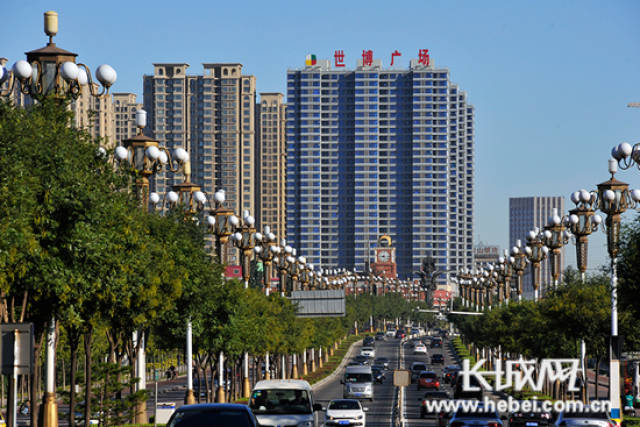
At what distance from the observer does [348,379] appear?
6944 centimetres

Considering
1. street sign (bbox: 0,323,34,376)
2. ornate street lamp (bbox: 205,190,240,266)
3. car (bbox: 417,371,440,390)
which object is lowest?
car (bbox: 417,371,440,390)

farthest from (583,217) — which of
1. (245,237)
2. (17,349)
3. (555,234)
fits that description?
(17,349)

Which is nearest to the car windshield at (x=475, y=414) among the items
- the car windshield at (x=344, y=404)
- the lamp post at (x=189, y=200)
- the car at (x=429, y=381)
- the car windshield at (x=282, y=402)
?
the car windshield at (x=282, y=402)

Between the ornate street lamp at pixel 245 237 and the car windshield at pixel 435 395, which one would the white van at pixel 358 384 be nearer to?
the ornate street lamp at pixel 245 237

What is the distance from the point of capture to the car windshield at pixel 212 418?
19.4 meters

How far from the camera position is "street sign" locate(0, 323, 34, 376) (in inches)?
694

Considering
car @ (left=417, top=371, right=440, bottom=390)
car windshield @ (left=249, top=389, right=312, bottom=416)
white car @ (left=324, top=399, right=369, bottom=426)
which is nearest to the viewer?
car windshield @ (left=249, top=389, right=312, bottom=416)

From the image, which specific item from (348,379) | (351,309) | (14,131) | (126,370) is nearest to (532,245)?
(348,379)

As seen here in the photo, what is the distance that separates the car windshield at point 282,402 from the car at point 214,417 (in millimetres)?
10550

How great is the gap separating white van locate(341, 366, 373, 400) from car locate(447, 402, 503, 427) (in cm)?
3690

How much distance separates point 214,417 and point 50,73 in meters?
13.2

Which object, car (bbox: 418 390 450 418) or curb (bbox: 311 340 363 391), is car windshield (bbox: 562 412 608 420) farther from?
curb (bbox: 311 340 363 391)

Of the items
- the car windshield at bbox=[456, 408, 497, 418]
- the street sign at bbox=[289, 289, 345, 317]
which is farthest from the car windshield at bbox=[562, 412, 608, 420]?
the street sign at bbox=[289, 289, 345, 317]

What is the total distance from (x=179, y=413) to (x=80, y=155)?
8.98 metres
